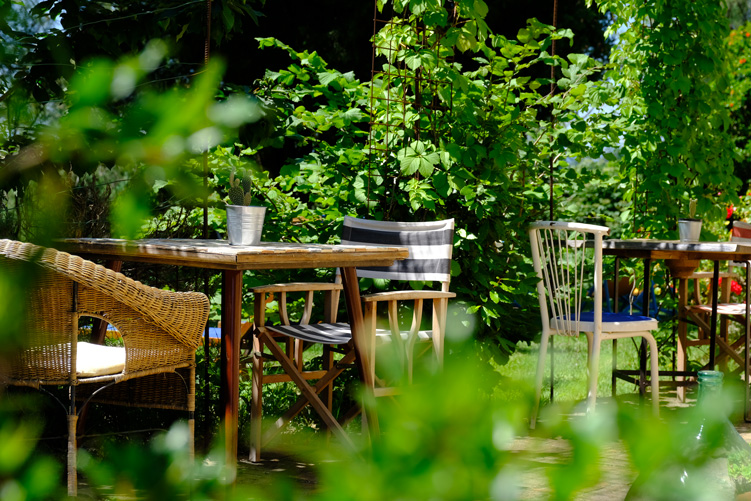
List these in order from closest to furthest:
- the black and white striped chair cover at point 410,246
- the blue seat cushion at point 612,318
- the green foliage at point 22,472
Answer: the green foliage at point 22,472 < the black and white striped chair cover at point 410,246 < the blue seat cushion at point 612,318

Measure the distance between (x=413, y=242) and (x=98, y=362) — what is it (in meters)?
1.51

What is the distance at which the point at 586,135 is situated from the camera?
159 inches

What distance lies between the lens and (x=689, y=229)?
13.0ft

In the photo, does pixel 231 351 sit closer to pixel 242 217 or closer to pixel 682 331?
pixel 242 217

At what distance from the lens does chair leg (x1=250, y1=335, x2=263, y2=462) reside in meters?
3.03

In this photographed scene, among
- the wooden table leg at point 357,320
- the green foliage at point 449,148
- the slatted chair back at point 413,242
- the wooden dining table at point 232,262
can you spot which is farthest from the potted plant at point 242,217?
the green foliage at point 449,148

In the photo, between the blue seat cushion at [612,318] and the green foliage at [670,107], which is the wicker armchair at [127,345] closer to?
the blue seat cushion at [612,318]

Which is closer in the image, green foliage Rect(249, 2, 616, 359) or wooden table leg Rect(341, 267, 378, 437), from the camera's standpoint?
wooden table leg Rect(341, 267, 378, 437)

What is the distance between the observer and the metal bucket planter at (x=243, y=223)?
2.74 m

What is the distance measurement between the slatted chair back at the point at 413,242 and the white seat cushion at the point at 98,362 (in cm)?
125

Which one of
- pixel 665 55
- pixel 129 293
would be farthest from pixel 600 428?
pixel 665 55

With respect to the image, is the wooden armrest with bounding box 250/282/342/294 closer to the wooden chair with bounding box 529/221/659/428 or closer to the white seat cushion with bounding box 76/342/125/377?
the white seat cushion with bounding box 76/342/125/377

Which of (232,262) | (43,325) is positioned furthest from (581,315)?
(43,325)

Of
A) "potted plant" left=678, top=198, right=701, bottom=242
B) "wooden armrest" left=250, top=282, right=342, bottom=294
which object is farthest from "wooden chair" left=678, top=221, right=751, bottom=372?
"wooden armrest" left=250, top=282, right=342, bottom=294
